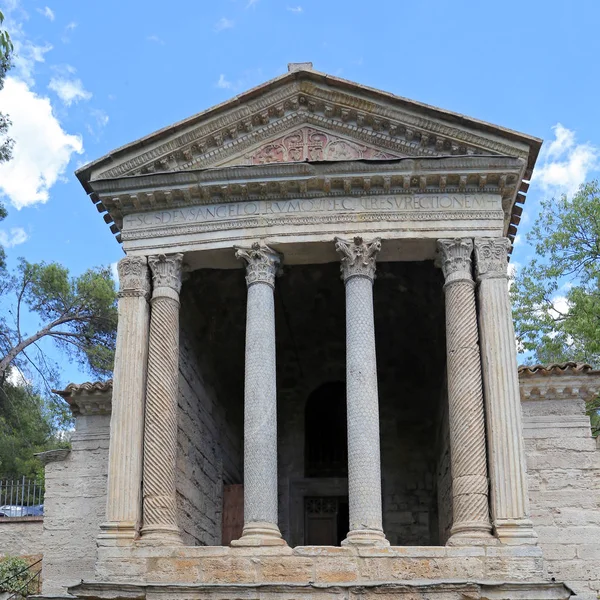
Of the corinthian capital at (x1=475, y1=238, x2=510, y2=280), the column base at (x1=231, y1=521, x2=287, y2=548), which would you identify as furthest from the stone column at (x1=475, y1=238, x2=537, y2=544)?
the column base at (x1=231, y1=521, x2=287, y2=548)

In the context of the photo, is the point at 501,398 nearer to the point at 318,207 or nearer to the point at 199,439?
the point at 318,207

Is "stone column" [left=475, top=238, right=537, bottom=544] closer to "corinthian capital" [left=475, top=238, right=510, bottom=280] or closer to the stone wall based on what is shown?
"corinthian capital" [left=475, top=238, right=510, bottom=280]

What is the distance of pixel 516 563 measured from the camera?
11.2 metres

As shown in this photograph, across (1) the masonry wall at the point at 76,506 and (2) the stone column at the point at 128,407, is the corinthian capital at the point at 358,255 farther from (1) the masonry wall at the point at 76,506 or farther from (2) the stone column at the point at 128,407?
(1) the masonry wall at the point at 76,506

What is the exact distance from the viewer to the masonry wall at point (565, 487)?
46.9 feet

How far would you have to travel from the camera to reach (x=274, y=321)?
14211 millimetres

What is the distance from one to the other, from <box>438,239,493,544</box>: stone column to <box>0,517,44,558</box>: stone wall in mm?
8948

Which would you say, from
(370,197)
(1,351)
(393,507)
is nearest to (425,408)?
A: (393,507)

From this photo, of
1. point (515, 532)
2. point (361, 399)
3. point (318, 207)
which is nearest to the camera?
point (515, 532)

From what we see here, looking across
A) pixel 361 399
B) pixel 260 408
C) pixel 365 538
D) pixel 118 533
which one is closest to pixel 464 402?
pixel 361 399

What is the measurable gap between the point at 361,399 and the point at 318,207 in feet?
10.1

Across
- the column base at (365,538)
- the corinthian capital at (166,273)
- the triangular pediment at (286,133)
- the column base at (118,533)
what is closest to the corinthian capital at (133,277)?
the corinthian capital at (166,273)

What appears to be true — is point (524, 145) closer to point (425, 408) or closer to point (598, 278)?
point (425, 408)

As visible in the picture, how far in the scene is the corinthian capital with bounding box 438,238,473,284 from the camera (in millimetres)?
12859
